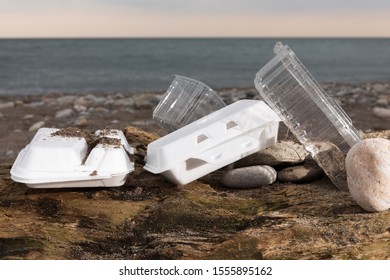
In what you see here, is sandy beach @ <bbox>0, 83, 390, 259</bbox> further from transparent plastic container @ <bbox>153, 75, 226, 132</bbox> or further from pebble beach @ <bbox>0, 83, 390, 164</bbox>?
pebble beach @ <bbox>0, 83, 390, 164</bbox>

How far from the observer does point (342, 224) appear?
426 cm

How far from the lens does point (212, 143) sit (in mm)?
5039

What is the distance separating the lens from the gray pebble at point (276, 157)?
5.39 m

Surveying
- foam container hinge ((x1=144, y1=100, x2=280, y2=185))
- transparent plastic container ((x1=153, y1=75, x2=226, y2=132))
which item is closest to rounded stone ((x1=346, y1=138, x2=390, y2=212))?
foam container hinge ((x1=144, y1=100, x2=280, y2=185))

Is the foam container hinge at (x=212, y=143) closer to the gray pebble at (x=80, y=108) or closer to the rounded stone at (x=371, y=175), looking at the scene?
the rounded stone at (x=371, y=175)

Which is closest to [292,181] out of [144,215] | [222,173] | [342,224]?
[222,173]

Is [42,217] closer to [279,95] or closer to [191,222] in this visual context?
[191,222]

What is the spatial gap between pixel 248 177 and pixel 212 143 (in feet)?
1.53

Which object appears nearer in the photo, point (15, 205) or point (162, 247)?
point (162, 247)

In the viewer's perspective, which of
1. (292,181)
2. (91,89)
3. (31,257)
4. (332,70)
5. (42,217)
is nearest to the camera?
(31,257)

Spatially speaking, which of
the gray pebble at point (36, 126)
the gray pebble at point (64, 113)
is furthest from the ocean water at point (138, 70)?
the gray pebble at point (36, 126)

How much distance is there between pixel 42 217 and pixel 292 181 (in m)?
2.21

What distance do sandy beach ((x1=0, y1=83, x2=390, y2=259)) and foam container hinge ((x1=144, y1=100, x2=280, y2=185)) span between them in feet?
0.64

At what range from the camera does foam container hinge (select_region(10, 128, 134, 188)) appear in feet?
15.7
